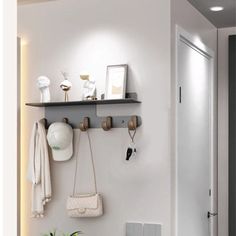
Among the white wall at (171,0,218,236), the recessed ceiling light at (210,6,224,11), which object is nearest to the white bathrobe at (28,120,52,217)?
the white wall at (171,0,218,236)

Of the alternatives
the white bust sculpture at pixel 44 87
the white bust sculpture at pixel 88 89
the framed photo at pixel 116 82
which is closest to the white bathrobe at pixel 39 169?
the white bust sculpture at pixel 44 87

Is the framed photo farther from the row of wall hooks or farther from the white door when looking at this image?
the white door

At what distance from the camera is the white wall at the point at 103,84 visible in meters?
3.03

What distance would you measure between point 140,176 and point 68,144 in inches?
21.2

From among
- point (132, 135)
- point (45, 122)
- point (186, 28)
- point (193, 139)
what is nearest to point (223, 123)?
point (193, 139)

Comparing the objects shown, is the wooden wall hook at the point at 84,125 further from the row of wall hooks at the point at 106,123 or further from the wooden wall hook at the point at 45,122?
the wooden wall hook at the point at 45,122

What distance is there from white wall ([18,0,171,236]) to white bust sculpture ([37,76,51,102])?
11 cm

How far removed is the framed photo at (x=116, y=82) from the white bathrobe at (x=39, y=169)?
0.55m

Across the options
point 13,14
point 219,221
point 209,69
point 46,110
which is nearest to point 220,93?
point 209,69

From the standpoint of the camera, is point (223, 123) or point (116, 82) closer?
point (116, 82)

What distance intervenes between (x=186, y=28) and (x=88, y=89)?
86 centimetres

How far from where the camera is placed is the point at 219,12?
376cm

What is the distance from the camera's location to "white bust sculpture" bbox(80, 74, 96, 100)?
3.12 meters

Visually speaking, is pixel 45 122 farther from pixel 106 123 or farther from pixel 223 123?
pixel 223 123
